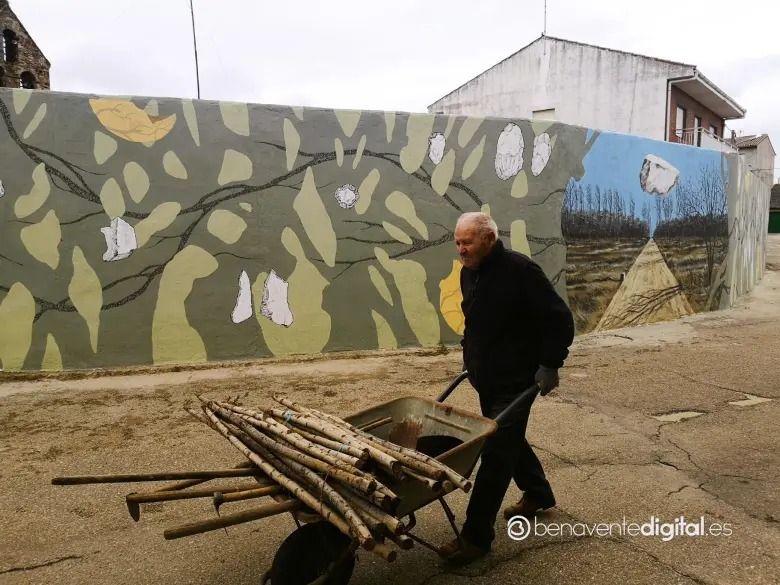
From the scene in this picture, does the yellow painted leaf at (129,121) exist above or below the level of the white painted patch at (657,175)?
above

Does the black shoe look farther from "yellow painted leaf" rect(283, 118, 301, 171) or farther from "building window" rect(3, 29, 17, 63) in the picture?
"building window" rect(3, 29, 17, 63)

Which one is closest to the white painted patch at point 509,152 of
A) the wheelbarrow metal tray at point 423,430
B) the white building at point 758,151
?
the wheelbarrow metal tray at point 423,430

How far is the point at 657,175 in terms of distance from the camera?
33.8 ft

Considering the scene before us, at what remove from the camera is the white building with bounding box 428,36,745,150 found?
23.1 metres

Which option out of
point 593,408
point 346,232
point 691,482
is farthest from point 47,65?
point 691,482

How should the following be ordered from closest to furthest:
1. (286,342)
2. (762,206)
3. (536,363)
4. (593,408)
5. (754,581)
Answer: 1. (754,581)
2. (536,363)
3. (593,408)
4. (286,342)
5. (762,206)

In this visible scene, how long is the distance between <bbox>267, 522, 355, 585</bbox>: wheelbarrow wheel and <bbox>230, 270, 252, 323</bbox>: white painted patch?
5191 millimetres

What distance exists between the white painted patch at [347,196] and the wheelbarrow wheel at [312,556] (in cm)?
566

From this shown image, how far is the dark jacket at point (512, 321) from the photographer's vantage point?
3168mm

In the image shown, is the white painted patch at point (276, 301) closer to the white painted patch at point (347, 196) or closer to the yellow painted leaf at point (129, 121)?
the white painted patch at point (347, 196)

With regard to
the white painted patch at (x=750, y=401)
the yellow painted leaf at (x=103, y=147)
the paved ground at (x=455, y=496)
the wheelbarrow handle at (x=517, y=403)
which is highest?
the yellow painted leaf at (x=103, y=147)

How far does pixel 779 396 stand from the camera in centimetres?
613

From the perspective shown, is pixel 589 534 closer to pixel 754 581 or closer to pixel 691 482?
pixel 754 581

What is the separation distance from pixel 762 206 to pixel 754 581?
16524mm
